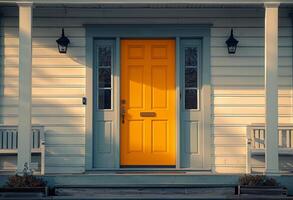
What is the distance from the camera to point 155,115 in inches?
400

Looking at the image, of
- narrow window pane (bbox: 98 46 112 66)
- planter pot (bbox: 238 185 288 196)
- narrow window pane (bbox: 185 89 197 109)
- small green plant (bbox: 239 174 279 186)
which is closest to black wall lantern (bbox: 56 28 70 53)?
narrow window pane (bbox: 98 46 112 66)

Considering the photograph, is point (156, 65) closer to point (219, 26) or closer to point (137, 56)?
point (137, 56)

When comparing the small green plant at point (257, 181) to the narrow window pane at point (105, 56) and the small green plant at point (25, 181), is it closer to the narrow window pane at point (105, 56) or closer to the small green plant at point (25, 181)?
the small green plant at point (25, 181)

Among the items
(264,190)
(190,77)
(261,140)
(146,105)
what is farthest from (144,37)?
(264,190)

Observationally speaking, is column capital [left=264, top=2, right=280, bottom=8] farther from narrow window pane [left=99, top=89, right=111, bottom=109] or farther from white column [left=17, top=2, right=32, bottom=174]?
white column [left=17, top=2, right=32, bottom=174]

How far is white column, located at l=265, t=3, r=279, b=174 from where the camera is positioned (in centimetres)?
883

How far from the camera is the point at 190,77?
1020cm

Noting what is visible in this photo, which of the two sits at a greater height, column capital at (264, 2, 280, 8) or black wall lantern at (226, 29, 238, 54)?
column capital at (264, 2, 280, 8)

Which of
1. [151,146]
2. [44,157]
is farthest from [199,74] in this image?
[44,157]

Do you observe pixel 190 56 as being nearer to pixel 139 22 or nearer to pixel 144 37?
pixel 144 37

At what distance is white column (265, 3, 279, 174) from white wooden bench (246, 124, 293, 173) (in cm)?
73

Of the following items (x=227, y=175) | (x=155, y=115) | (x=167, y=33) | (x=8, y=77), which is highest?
(x=167, y=33)

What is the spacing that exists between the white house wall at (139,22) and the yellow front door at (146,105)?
0.73m

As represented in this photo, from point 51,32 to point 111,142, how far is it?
2.23m
